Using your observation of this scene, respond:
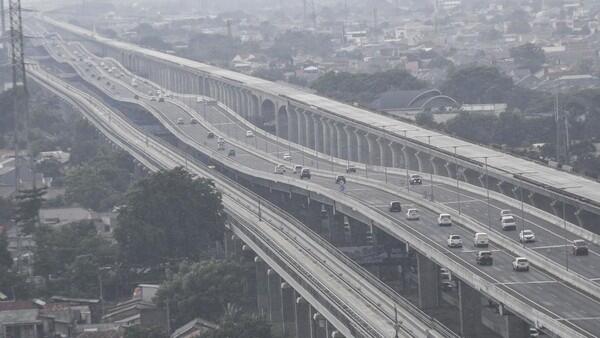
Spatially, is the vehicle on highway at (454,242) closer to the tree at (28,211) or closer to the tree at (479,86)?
the tree at (28,211)

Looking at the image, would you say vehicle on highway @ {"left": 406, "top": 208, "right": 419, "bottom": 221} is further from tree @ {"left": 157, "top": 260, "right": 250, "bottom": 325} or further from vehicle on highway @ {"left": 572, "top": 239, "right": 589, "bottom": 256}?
vehicle on highway @ {"left": 572, "top": 239, "right": 589, "bottom": 256}

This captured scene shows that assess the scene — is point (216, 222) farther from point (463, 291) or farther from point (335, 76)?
point (335, 76)

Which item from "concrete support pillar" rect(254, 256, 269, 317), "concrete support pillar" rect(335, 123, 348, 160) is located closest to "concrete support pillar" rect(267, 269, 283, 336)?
"concrete support pillar" rect(254, 256, 269, 317)

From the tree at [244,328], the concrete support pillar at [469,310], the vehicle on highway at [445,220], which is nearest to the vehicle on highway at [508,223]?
the vehicle on highway at [445,220]

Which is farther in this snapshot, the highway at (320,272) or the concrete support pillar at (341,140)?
the concrete support pillar at (341,140)

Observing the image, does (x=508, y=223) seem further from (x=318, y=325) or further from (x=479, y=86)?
(x=479, y=86)

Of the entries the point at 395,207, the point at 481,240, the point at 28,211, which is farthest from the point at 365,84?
the point at 481,240
